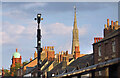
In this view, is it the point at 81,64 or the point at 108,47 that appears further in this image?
the point at 81,64

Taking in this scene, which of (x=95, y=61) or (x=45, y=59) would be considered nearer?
(x=95, y=61)

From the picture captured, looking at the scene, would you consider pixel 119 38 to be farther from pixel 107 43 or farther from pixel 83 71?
pixel 83 71

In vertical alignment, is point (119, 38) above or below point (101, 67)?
above

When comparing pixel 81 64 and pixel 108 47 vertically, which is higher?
pixel 108 47

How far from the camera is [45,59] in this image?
121312mm

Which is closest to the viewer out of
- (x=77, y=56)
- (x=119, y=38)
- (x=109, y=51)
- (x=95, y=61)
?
(x=119, y=38)

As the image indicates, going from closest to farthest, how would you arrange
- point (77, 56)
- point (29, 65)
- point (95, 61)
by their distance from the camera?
point (95, 61) < point (77, 56) < point (29, 65)

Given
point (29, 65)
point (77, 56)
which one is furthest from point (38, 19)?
point (29, 65)

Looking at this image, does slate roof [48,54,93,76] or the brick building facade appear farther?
slate roof [48,54,93,76]

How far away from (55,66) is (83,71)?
71.7 m

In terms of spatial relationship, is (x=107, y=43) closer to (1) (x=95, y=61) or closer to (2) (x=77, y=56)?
(1) (x=95, y=61)

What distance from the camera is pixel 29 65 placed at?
429 feet

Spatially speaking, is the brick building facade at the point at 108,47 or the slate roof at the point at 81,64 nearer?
the brick building facade at the point at 108,47

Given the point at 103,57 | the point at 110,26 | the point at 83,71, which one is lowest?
the point at 83,71
